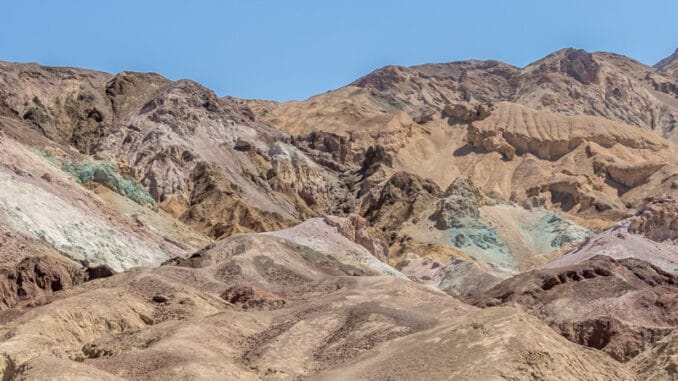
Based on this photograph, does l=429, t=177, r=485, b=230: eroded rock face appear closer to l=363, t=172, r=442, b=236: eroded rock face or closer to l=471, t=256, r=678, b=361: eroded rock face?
l=363, t=172, r=442, b=236: eroded rock face

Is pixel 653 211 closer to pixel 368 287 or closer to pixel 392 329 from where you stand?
pixel 368 287

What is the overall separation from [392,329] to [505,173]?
10220 centimetres

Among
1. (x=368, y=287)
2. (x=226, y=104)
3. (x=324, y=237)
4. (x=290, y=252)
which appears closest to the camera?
(x=368, y=287)

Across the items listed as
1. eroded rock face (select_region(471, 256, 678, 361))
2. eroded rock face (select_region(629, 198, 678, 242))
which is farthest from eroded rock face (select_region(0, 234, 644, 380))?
eroded rock face (select_region(629, 198, 678, 242))

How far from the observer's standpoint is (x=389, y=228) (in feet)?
316

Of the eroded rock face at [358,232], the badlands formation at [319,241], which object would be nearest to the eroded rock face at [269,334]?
the badlands formation at [319,241]

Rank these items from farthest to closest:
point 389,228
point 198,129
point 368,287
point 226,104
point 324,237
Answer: point 226,104
point 198,129
point 389,228
point 324,237
point 368,287

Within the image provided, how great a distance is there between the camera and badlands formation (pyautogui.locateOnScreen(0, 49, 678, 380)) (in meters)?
24.6

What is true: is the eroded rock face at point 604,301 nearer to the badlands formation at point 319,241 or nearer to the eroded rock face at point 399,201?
the badlands formation at point 319,241

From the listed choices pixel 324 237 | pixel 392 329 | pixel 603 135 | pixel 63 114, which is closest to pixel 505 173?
pixel 603 135

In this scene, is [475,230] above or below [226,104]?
below

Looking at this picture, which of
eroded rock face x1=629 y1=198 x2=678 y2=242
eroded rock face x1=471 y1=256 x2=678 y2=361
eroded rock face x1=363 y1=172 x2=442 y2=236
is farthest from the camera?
eroded rock face x1=363 y1=172 x2=442 y2=236

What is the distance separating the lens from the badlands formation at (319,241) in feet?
80.7

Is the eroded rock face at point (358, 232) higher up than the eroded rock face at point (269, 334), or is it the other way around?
the eroded rock face at point (358, 232)
